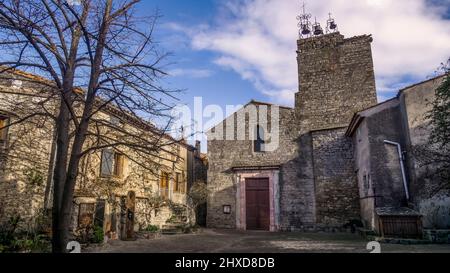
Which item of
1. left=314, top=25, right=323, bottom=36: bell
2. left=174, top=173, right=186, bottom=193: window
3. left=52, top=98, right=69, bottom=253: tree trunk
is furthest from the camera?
left=314, top=25, right=323, bottom=36: bell

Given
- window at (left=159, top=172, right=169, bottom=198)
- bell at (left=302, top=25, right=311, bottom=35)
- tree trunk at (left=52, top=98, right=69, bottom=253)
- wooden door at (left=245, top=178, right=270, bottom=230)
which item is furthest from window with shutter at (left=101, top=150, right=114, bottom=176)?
bell at (left=302, top=25, right=311, bottom=35)

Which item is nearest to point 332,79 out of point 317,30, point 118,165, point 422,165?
point 317,30

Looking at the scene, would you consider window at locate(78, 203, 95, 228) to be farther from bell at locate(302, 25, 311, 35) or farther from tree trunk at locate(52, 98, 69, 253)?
bell at locate(302, 25, 311, 35)

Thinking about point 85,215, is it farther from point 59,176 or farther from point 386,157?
point 386,157

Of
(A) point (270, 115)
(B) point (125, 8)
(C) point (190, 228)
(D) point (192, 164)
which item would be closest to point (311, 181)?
(A) point (270, 115)

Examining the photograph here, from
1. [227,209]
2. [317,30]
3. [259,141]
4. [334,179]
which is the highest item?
[317,30]

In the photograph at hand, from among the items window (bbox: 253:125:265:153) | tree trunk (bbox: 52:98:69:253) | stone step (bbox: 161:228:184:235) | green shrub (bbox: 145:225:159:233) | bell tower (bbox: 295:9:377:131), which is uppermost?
bell tower (bbox: 295:9:377:131)

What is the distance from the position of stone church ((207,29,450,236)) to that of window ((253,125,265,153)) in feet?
0.20

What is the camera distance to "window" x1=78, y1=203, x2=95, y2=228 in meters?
9.93

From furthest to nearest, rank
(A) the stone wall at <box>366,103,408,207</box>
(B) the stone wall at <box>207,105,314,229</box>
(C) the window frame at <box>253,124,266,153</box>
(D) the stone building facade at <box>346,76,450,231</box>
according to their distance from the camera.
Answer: (C) the window frame at <box>253,124,266,153</box> < (B) the stone wall at <box>207,105,314,229</box> < (A) the stone wall at <box>366,103,408,207</box> < (D) the stone building facade at <box>346,76,450,231</box>

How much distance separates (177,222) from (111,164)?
5.05 m

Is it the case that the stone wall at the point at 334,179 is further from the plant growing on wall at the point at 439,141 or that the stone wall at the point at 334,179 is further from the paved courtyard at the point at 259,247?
the plant growing on wall at the point at 439,141

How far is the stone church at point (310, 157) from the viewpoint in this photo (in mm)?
15141

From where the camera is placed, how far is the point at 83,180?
11023 millimetres
